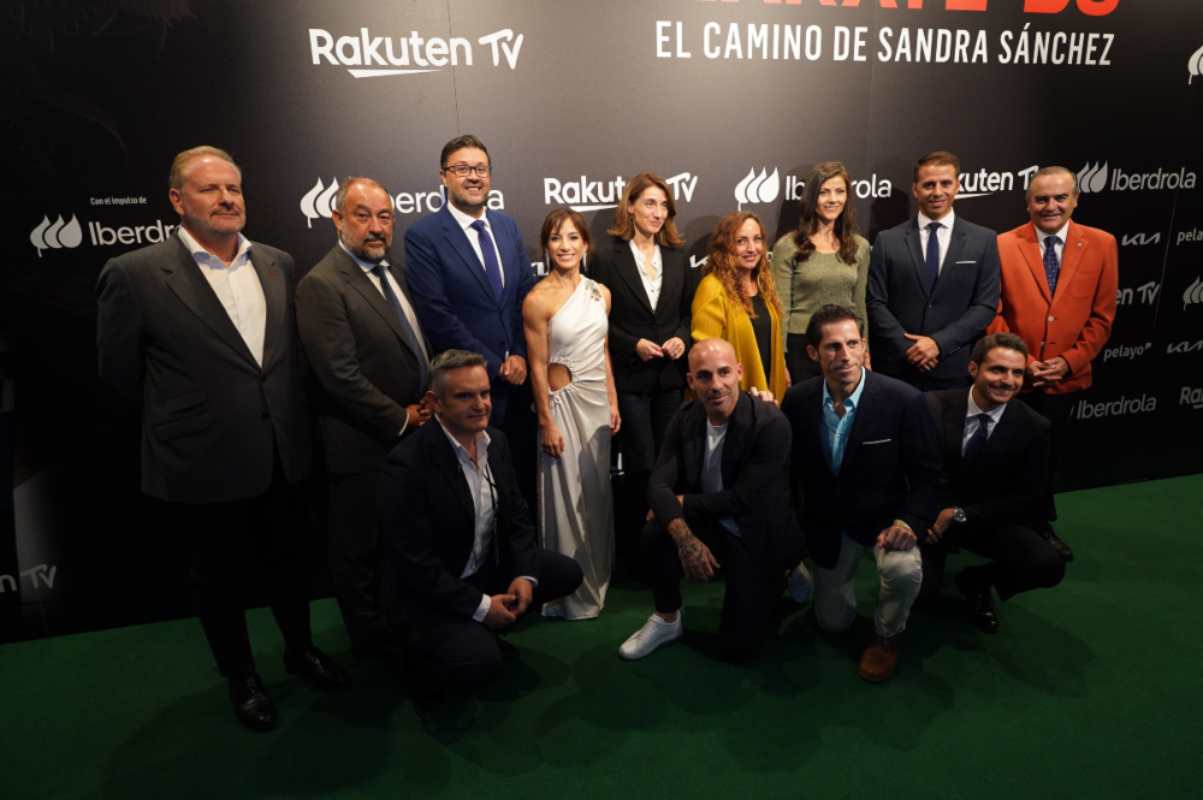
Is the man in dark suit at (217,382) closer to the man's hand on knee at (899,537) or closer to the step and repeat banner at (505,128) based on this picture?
the step and repeat banner at (505,128)

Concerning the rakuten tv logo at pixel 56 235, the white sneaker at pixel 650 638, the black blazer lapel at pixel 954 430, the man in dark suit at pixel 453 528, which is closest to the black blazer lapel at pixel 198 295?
the man in dark suit at pixel 453 528

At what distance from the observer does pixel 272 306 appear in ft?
8.56

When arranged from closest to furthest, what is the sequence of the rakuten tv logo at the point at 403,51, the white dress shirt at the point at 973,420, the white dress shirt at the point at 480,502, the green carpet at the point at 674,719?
the green carpet at the point at 674,719
the white dress shirt at the point at 480,502
the white dress shirt at the point at 973,420
the rakuten tv logo at the point at 403,51

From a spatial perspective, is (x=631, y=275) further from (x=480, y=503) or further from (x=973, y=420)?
(x=973, y=420)

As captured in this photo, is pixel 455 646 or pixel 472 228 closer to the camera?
pixel 455 646

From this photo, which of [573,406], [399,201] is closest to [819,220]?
[573,406]

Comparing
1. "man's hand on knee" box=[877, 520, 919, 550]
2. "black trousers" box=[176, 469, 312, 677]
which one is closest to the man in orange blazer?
"man's hand on knee" box=[877, 520, 919, 550]

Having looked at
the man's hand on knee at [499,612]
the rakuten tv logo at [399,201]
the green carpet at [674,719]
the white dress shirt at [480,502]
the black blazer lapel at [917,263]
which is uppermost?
the rakuten tv logo at [399,201]

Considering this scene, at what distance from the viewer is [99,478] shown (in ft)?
11.0

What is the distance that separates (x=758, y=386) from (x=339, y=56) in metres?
2.28

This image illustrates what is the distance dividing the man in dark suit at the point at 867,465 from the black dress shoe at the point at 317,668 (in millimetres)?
1914

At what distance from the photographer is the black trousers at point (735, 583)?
114 inches

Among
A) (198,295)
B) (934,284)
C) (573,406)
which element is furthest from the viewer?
(934,284)

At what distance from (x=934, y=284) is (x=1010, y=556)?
129cm
